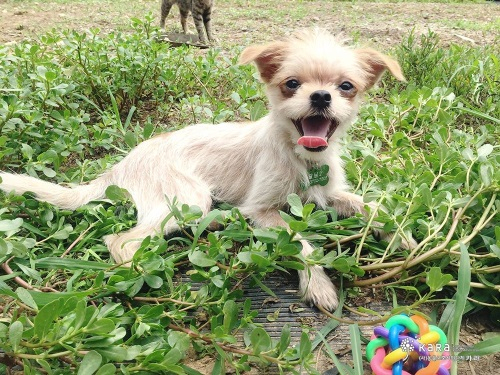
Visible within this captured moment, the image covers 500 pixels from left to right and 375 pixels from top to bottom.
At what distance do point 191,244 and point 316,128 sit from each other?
0.97 m

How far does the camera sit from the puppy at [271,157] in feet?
8.18

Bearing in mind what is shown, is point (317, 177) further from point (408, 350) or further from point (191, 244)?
point (408, 350)

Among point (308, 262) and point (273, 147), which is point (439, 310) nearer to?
point (308, 262)

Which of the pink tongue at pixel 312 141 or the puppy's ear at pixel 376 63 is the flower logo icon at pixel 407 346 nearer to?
the pink tongue at pixel 312 141

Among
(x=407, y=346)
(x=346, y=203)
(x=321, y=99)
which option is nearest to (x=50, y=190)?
(x=321, y=99)

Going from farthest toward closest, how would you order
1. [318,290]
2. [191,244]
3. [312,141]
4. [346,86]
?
[346,86], [312,141], [191,244], [318,290]

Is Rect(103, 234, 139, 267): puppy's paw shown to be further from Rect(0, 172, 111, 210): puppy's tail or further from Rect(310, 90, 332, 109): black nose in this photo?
Rect(310, 90, 332, 109): black nose

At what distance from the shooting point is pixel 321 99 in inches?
92.9

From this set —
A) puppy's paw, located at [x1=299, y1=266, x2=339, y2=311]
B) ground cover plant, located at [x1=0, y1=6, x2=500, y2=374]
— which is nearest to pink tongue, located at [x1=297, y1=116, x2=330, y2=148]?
ground cover plant, located at [x1=0, y1=6, x2=500, y2=374]

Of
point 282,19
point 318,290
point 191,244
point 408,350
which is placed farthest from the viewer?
point 282,19

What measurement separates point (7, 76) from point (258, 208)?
2.19 m

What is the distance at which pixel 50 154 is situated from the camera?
2.75 m

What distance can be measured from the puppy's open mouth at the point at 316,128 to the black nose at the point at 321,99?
0.11 m

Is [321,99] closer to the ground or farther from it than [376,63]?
closer to the ground
